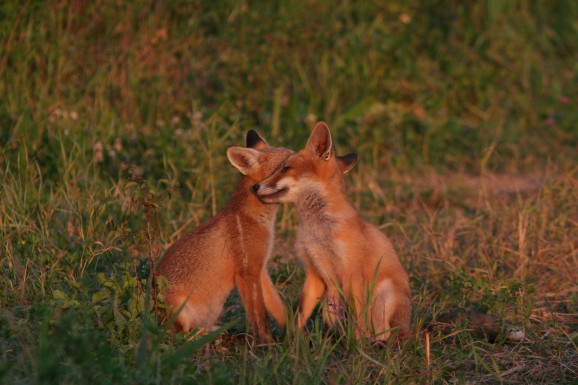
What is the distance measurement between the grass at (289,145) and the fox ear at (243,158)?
513 mm

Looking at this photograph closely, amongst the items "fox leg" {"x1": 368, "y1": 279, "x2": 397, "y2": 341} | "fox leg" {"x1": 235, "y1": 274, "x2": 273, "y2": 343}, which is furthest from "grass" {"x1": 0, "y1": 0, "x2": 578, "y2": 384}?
"fox leg" {"x1": 368, "y1": 279, "x2": 397, "y2": 341}

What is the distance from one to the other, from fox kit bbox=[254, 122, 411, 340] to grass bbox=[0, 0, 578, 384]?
242 mm

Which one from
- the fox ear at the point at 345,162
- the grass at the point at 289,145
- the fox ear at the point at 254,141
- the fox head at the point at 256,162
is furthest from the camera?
the fox ear at the point at 254,141

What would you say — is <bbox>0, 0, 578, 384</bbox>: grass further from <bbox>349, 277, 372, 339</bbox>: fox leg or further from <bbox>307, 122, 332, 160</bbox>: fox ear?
<bbox>307, 122, 332, 160</bbox>: fox ear

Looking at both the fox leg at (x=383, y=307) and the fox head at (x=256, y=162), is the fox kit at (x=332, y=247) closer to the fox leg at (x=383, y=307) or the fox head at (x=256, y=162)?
the fox leg at (x=383, y=307)

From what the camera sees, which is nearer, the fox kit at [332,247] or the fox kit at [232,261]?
the fox kit at [232,261]

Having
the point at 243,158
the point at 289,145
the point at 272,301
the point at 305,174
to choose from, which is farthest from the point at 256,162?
the point at 289,145

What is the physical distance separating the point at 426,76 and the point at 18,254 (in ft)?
21.9

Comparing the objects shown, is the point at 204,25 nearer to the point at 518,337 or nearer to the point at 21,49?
the point at 21,49

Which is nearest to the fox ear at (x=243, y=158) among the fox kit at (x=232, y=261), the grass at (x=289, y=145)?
the fox kit at (x=232, y=261)

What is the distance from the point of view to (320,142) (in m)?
5.39

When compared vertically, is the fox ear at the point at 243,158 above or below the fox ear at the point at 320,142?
below

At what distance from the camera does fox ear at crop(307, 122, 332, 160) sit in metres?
5.33

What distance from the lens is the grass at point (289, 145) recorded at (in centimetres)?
466
